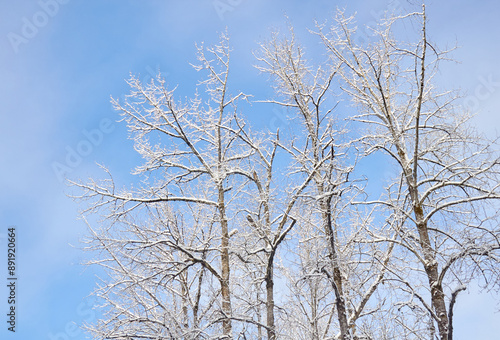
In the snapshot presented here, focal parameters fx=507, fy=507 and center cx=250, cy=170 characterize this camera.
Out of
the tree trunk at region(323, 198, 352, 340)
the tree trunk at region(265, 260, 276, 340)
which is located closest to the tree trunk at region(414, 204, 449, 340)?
the tree trunk at region(323, 198, 352, 340)

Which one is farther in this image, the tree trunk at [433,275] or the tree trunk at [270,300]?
the tree trunk at [270,300]

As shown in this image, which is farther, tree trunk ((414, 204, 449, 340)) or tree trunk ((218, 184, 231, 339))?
tree trunk ((218, 184, 231, 339))

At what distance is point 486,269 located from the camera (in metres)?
8.59

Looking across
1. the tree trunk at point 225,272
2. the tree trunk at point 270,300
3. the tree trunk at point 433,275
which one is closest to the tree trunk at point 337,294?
the tree trunk at point 433,275

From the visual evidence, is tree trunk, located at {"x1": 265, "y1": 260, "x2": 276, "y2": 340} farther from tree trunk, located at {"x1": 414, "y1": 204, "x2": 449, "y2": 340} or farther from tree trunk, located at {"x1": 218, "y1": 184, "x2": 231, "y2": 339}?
tree trunk, located at {"x1": 414, "y1": 204, "x2": 449, "y2": 340}

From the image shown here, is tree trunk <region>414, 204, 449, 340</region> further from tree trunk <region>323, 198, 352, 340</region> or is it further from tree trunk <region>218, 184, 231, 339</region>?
tree trunk <region>218, 184, 231, 339</region>

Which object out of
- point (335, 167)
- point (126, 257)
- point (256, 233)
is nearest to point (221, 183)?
point (256, 233)

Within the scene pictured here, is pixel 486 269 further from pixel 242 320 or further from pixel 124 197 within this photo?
pixel 124 197

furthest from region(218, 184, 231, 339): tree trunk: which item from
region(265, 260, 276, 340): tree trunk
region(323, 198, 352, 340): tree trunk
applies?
region(323, 198, 352, 340): tree trunk

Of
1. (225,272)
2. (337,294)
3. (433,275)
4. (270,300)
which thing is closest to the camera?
(337,294)

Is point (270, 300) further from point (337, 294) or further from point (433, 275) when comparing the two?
point (433, 275)

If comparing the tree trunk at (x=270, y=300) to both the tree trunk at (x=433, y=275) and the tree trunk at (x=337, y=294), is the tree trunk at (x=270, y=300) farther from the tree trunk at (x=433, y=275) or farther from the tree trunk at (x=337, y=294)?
the tree trunk at (x=433, y=275)

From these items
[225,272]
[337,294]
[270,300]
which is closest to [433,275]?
[337,294]

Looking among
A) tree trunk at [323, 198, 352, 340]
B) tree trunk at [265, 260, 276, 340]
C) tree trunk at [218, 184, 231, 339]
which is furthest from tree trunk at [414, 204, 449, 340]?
tree trunk at [218, 184, 231, 339]
